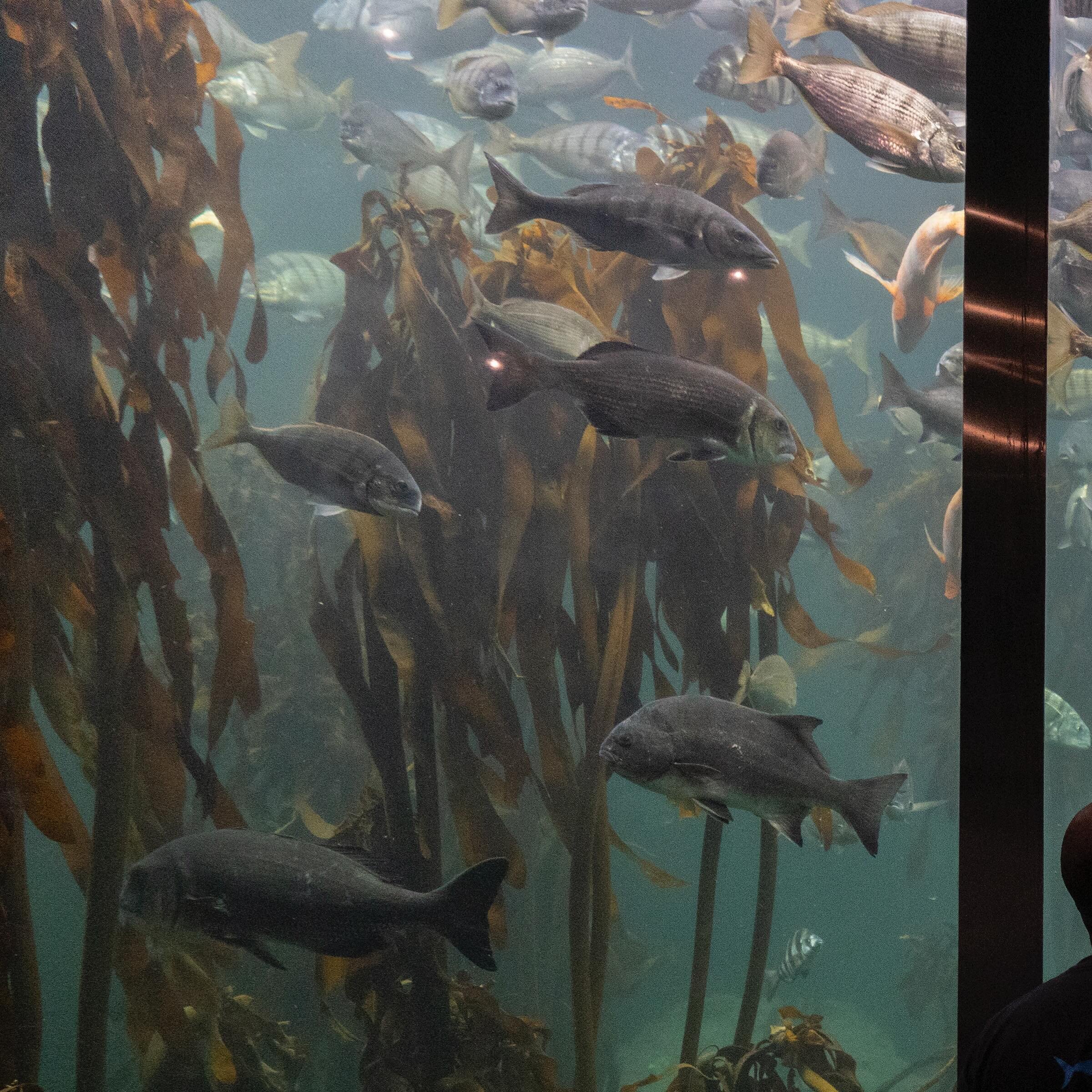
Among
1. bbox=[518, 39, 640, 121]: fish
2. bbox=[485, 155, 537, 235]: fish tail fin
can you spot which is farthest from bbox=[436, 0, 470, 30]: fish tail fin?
bbox=[518, 39, 640, 121]: fish

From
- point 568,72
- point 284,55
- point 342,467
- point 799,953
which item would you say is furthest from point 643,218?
point 284,55

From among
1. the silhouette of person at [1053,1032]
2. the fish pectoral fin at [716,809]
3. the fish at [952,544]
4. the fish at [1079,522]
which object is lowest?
the fish at [1079,522]

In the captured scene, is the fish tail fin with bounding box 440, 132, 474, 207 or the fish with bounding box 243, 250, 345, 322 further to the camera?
the fish with bounding box 243, 250, 345, 322

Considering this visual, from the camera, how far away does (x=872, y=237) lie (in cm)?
363

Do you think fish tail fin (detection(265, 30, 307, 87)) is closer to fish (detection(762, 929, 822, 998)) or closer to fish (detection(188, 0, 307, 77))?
fish (detection(188, 0, 307, 77))

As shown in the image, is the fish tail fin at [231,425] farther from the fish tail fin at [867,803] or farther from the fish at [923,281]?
the fish at [923,281]

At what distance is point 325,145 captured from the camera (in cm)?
1911

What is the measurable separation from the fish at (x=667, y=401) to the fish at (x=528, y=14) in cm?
179

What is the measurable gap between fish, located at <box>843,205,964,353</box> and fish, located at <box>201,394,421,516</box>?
1.97m

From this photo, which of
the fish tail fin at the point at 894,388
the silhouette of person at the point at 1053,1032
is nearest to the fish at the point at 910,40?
the fish tail fin at the point at 894,388

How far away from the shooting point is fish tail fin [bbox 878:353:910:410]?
285 cm

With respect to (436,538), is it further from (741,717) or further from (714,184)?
(714,184)

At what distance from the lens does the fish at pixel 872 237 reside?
3.62 m

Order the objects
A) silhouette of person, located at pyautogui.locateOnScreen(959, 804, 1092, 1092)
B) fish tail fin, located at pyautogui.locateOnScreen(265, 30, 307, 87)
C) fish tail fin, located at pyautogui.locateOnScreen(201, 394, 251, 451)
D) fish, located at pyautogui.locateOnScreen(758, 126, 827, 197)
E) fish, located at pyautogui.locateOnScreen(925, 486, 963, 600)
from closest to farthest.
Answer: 1. silhouette of person, located at pyautogui.locateOnScreen(959, 804, 1092, 1092)
2. fish tail fin, located at pyautogui.locateOnScreen(201, 394, 251, 451)
3. fish, located at pyautogui.locateOnScreen(925, 486, 963, 600)
4. fish, located at pyautogui.locateOnScreen(758, 126, 827, 197)
5. fish tail fin, located at pyautogui.locateOnScreen(265, 30, 307, 87)
